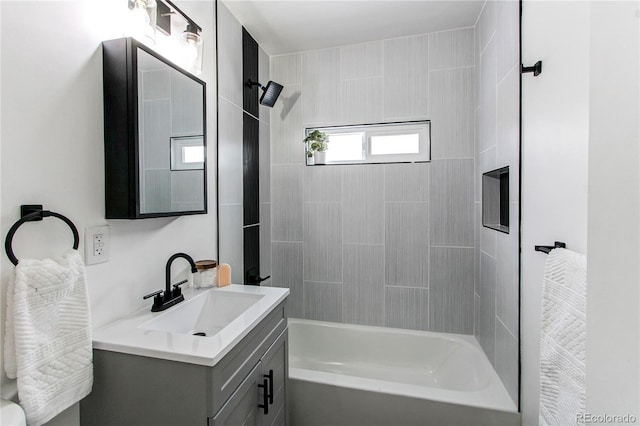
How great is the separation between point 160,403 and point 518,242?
1.57m

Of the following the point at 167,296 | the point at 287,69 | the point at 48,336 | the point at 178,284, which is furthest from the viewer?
the point at 287,69

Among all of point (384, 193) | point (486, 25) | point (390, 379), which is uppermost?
point (486, 25)

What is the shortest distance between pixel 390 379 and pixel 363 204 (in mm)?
1313

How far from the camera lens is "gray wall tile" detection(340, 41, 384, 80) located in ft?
7.29

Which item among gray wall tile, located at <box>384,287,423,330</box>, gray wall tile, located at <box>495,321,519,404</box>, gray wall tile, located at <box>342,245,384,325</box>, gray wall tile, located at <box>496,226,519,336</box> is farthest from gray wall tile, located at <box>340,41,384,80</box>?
gray wall tile, located at <box>495,321,519,404</box>

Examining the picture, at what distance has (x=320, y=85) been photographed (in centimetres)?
Result: 234

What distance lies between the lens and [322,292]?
2391mm

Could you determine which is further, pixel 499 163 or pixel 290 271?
pixel 290 271

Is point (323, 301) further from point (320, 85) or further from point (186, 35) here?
point (186, 35)

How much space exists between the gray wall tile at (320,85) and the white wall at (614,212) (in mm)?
2097

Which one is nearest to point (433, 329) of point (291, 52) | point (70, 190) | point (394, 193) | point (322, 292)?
point (322, 292)

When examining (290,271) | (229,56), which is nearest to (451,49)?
(229,56)

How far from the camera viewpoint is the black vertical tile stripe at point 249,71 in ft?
6.66

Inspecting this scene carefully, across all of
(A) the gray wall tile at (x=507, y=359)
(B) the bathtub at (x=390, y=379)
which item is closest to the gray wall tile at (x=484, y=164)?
(A) the gray wall tile at (x=507, y=359)
